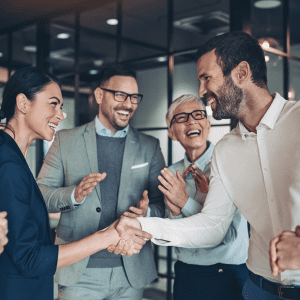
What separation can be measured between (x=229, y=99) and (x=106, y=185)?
95 centimetres

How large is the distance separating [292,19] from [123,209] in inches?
157

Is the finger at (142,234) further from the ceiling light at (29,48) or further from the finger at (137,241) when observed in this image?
the ceiling light at (29,48)

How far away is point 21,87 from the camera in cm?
168

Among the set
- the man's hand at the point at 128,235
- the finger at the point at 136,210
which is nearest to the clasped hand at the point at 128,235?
the man's hand at the point at 128,235

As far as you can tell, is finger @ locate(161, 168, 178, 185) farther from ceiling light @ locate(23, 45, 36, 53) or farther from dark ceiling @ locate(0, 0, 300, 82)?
ceiling light @ locate(23, 45, 36, 53)

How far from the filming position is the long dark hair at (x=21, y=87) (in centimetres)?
167

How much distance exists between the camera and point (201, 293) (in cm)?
185

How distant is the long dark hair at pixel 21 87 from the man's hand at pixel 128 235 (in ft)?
2.36

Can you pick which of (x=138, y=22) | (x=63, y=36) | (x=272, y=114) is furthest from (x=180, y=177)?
(x=63, y=36)

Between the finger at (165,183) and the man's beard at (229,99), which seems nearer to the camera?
the man's beard at (229,99)

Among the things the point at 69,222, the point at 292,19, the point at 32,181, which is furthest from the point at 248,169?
the point at 292,19

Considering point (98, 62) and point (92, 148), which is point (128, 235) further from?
point (98, 62)

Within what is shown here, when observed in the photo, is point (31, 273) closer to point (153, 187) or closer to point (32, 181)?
point (32, 181)

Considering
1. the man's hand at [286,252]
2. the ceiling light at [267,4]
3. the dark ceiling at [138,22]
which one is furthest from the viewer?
the ceiling light at [267,4]
